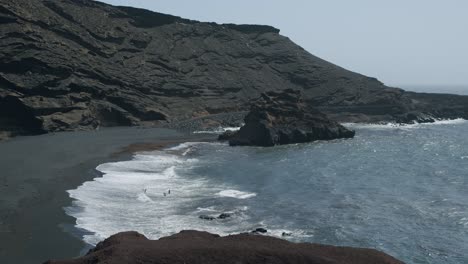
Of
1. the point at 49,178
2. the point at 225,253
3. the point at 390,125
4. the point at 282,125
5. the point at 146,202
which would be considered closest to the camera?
the point at 225,253

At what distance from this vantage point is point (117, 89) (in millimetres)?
104562

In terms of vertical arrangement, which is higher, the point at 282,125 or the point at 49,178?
the point at 282,125

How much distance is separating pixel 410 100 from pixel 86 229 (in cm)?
12591

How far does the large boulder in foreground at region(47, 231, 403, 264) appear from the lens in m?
14.8

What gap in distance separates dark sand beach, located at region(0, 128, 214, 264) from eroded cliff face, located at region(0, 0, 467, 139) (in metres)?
9.09

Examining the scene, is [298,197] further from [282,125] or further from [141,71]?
[141,71]

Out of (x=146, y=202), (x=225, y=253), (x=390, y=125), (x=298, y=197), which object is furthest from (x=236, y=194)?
(x=390, y=125)

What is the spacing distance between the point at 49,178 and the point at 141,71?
7226 cm

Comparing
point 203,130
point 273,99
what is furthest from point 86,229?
point 203,130

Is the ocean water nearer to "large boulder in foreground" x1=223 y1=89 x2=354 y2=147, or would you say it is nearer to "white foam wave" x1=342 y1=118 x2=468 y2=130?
"large boulder in foreground" x1=223 y1=89 x2=354 y2=147

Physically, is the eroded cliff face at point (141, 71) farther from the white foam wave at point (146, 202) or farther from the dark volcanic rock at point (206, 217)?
the dark volcanic rock at point (206, 217)

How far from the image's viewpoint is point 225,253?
49.2 feet

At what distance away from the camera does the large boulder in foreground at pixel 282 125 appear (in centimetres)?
8344

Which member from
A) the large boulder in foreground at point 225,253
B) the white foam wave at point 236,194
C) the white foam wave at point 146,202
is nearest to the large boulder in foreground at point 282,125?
the white foam wave at point 146,202
